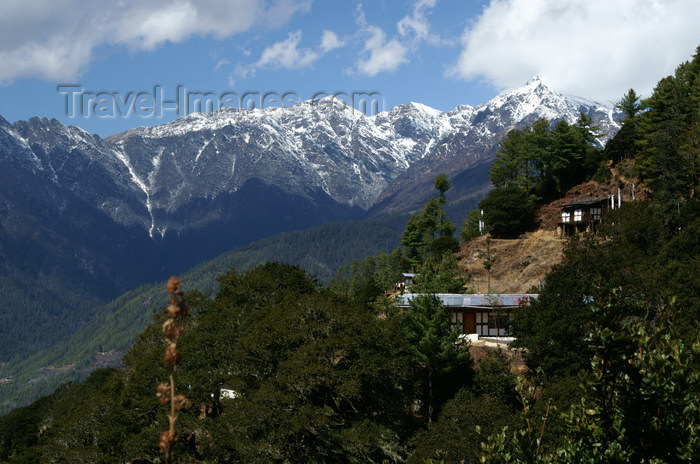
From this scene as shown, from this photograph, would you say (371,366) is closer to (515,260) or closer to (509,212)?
(515,260)

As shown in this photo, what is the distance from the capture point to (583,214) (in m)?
82.1

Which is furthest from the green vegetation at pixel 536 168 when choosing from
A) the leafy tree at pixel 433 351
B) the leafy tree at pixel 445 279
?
the leafy tree at pixel 433 351

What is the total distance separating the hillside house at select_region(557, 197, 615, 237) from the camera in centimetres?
8131

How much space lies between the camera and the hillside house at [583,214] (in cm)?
8131

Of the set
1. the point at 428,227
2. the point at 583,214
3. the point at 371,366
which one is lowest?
the point at 371,366

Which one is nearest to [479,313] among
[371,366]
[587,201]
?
[371,366]

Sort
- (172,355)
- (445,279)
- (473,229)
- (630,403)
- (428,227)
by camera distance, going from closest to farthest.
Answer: (172,355)
(630,403)
(445,279)
(473,229)
(428,227)

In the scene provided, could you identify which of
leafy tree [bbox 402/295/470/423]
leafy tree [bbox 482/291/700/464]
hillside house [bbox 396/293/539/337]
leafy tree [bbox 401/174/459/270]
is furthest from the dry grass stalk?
leafy tree [bbox 401/174/459/270]

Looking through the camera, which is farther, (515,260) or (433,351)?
(515,260)

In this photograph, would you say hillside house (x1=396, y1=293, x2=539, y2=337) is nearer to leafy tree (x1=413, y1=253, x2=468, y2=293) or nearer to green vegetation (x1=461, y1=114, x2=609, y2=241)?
leafy tree (x1=413, y1=253, x2=468, y2=293)

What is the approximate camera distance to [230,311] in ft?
188

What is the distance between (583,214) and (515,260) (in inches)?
425

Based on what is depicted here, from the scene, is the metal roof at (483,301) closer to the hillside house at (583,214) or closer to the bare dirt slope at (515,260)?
the bare dirt slope at (515,260)

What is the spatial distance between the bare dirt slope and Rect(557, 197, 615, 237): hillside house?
2159 mm
